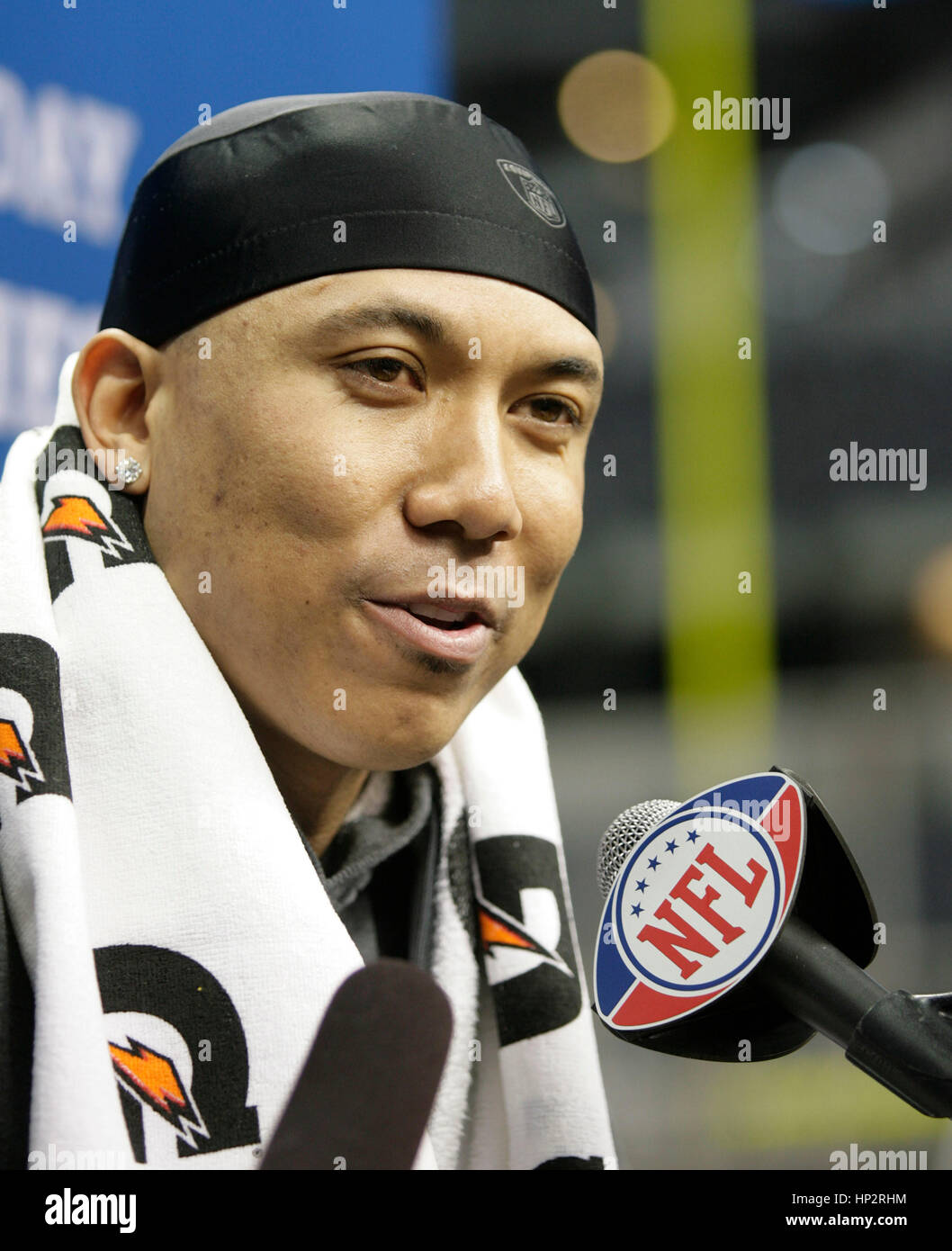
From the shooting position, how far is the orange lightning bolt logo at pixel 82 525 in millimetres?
1220

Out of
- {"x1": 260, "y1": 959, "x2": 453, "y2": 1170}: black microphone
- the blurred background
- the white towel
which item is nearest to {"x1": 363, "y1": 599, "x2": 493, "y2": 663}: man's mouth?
the white towel

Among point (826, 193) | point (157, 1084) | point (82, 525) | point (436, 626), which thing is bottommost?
point (157, 1084)

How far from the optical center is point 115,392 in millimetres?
1322

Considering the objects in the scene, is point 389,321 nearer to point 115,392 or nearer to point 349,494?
point 349,494

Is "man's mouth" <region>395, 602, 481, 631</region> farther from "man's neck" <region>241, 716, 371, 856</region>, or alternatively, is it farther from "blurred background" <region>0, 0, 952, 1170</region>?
"blurred background" <region>0, 0, 952, 1170</region>

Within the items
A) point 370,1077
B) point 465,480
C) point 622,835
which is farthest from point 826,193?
point 370,1077

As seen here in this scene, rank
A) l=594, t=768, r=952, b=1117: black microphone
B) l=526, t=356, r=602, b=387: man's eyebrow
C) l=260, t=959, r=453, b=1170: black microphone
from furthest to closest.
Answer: l=526, t=356, r=602, b=387: man's eyebrow
l=594, t=768, r=952, b=1117: black microphone
l=260, t=959, r=453, b=1170: black microphone

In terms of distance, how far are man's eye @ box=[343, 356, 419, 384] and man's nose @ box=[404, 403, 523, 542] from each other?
6cm

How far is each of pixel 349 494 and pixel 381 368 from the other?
137mm

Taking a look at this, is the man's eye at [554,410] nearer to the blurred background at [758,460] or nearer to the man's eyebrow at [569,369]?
the man's eyebrow at [569,369]

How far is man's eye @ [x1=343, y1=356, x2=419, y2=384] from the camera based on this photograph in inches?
46.9

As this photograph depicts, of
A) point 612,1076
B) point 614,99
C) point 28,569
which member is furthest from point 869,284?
point 28,569
